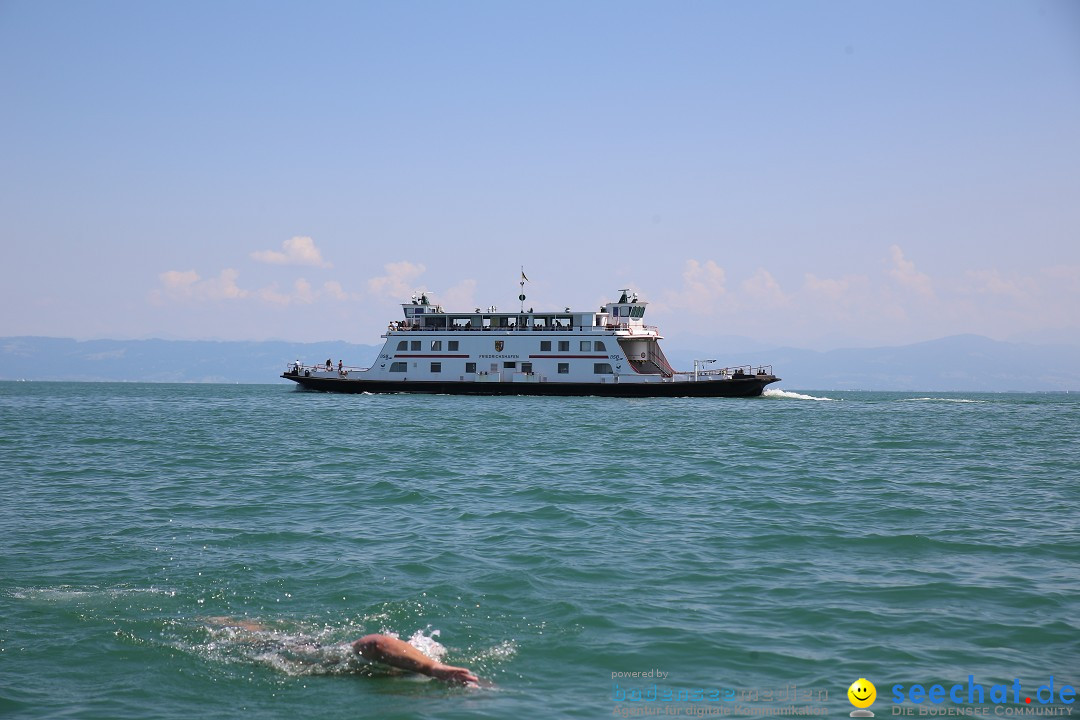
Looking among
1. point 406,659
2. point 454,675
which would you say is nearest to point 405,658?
point 406,659

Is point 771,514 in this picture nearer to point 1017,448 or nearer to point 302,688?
point 302,688

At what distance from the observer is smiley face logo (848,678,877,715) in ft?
21.4

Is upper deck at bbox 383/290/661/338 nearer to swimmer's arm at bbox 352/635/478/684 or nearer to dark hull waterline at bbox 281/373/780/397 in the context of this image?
dark hull waterline at bbox 281/373/780/397

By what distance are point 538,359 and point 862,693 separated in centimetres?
5147

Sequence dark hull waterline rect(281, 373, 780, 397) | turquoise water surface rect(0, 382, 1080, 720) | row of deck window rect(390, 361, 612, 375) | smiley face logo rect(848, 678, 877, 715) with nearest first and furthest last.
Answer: smiley face logo rect(848, 678, 877, 715) < turquoise water surface rect(0, 382, 1080, 720) < dark hull waterline rect(281, 373, 780, 397) < row of deck window rect(390, 361, 612, 375)

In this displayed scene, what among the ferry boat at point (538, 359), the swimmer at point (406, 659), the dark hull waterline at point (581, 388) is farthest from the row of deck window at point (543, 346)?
the swimmer at point (406, 659)

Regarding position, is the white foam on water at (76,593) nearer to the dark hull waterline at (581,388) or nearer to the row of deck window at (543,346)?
the dark hull waterline at (581,388)

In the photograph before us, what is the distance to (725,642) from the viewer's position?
782 centimetres

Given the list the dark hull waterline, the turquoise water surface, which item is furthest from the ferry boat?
the turquoise water surface

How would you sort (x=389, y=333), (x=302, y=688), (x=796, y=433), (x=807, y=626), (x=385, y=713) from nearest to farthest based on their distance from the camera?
1. (x=385, y=713)
2. (x=302, y=688)
3. (x=807, y=626)
4. (x=796, y=433)
5. (x=389, y=333)

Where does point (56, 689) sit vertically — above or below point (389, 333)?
below

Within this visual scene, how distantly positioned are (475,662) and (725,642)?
7.98ft

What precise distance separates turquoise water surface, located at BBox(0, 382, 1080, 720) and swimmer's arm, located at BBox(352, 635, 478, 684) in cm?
15

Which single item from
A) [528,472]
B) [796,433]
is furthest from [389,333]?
[528,472]
